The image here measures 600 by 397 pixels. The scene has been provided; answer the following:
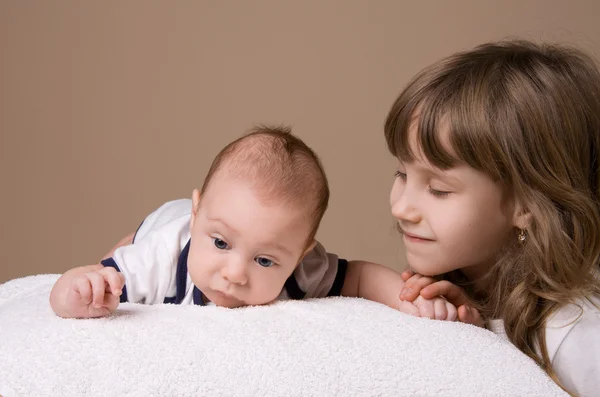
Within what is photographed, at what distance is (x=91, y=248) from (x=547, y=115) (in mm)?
2286

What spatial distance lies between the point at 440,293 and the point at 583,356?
308mm

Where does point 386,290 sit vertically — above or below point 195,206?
below

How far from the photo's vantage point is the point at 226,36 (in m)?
3.24

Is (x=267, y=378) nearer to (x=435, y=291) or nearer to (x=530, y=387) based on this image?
(x=530, y=387)

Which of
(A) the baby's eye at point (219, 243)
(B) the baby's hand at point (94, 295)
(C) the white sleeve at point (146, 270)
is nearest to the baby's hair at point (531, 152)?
(A) the baby's eye at point (219, 243)

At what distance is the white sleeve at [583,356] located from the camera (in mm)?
1586

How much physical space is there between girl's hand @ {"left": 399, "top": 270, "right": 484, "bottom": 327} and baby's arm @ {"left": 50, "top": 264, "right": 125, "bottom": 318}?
642mm

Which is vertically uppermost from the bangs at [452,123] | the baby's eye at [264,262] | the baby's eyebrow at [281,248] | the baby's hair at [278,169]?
the bangs at [452,123]

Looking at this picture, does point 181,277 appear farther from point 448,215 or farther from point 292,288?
point 448,215

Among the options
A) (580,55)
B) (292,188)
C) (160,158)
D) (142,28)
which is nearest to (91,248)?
(160,158)

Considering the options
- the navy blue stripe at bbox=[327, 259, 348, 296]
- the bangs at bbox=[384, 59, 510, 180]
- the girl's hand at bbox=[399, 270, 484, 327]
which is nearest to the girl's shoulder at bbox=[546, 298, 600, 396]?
the girl's hand at bbox=[399, 270, 484, 327]

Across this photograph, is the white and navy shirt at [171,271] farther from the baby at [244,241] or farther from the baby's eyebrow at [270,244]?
the baby's eyebrow at [270,244]

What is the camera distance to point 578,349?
1.59 m

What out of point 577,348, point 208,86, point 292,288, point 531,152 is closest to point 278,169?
point 292,288
